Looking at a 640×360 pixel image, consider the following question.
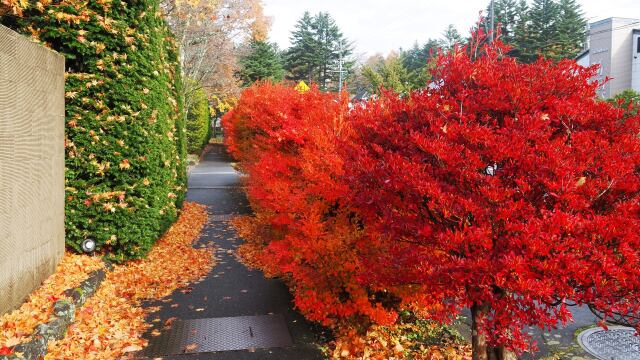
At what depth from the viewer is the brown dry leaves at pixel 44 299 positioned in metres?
4.71

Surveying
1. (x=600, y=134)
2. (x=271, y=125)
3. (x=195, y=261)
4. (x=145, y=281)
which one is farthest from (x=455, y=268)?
(x=271, y=125)

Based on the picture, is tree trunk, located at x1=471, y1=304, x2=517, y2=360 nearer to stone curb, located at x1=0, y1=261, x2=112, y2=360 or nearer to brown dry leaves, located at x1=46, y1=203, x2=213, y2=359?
brown dry leaves, located at x1=46, y1=203, x2=213, y2=359

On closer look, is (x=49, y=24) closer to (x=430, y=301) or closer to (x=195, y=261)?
(x=195, y=261)

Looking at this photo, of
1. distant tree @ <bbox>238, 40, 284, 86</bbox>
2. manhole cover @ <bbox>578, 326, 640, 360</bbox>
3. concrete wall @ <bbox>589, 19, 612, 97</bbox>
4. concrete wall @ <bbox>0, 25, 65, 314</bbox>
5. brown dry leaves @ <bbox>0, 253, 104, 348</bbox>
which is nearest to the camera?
brown dry leaves @ <bbox>0, 253, 104, 348</bbox>

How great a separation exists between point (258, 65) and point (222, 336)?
39.5 meters

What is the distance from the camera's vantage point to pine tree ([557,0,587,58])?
4422cm

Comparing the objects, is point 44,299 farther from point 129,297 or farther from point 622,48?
point 622,48

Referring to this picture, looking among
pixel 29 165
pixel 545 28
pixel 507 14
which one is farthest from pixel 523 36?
pixel 29 165

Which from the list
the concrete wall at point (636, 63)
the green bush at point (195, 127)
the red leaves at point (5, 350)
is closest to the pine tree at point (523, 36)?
the concrete wall at point (636, 63)

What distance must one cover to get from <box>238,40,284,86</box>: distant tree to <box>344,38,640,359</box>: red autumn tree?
4002 cm

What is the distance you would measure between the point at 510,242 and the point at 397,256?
50.8 inches

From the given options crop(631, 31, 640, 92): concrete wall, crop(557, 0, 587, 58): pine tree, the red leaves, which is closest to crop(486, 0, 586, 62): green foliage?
crop(557, 0, 587, 58): pine tree

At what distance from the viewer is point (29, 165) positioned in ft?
19.6

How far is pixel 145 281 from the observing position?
25.9 feet
